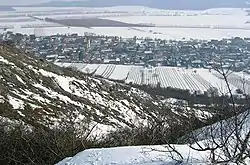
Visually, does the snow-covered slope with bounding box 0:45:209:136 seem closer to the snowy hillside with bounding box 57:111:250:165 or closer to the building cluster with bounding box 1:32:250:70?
the snowy hillside with bounding box 57:111:250:165

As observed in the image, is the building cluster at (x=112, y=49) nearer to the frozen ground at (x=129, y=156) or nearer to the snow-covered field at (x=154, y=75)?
the snow-covered field at (x=154, y=75)

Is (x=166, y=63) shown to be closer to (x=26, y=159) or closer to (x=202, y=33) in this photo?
(x=202, y=33)

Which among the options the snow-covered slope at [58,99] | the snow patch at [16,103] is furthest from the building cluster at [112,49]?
the snow patch at [16,103]

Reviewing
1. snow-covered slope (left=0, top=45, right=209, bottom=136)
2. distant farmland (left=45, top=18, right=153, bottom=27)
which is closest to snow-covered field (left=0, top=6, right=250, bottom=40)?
distant farmland (left=45, top=18, right=153, bottom=27)

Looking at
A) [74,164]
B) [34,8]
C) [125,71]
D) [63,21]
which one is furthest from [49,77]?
[34,8]

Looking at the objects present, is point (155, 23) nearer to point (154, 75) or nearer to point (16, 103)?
point (154, 75)

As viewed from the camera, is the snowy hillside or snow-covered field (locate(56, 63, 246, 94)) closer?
the snowy hillside

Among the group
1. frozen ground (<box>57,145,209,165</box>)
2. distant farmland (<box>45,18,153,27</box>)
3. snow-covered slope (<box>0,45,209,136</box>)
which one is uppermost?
distant farmland (<box>45,18,153,27</box>)

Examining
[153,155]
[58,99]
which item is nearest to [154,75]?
[58,99]
